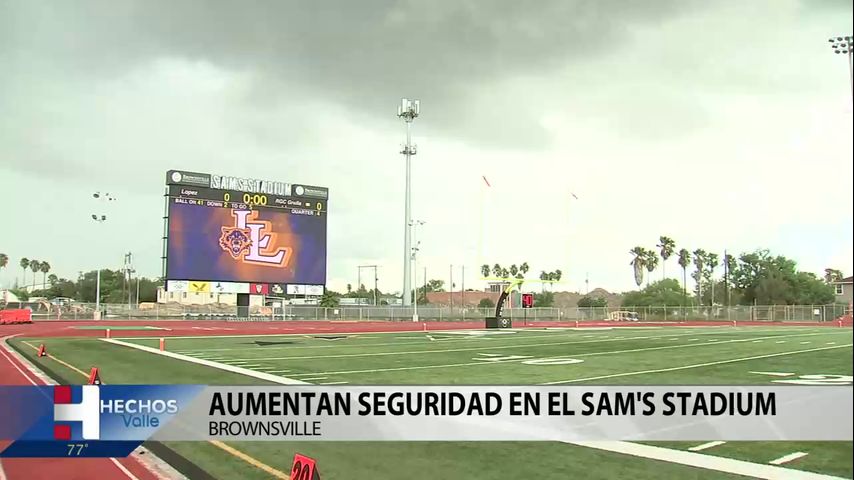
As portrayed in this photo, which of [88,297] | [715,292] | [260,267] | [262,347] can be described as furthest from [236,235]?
[88,297]

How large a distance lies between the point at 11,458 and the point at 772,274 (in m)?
61.1

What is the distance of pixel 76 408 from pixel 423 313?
201 feet

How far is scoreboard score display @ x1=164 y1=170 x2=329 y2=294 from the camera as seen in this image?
48.5 metres

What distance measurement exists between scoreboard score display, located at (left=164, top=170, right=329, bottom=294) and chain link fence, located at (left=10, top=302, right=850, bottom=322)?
20.1 ft

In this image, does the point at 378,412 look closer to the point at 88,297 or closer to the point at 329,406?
the point at 329,406

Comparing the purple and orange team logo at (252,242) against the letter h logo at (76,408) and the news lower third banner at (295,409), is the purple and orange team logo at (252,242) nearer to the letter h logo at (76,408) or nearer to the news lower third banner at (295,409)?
the news lower third banner at (295,409)

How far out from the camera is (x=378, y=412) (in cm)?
543

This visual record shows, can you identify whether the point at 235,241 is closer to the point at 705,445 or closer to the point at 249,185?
the point at 249,185

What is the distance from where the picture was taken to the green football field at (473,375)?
21.2ft

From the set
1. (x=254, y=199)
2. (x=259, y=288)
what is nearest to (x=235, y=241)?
(x=254, y=199)

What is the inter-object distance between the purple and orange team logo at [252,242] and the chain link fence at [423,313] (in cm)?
672

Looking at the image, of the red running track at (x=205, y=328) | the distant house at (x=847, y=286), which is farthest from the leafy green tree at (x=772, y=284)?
the distant house at (x=847, y=286)

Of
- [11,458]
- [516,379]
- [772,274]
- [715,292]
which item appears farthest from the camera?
[715,292]

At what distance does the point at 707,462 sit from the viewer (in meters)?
6.37
